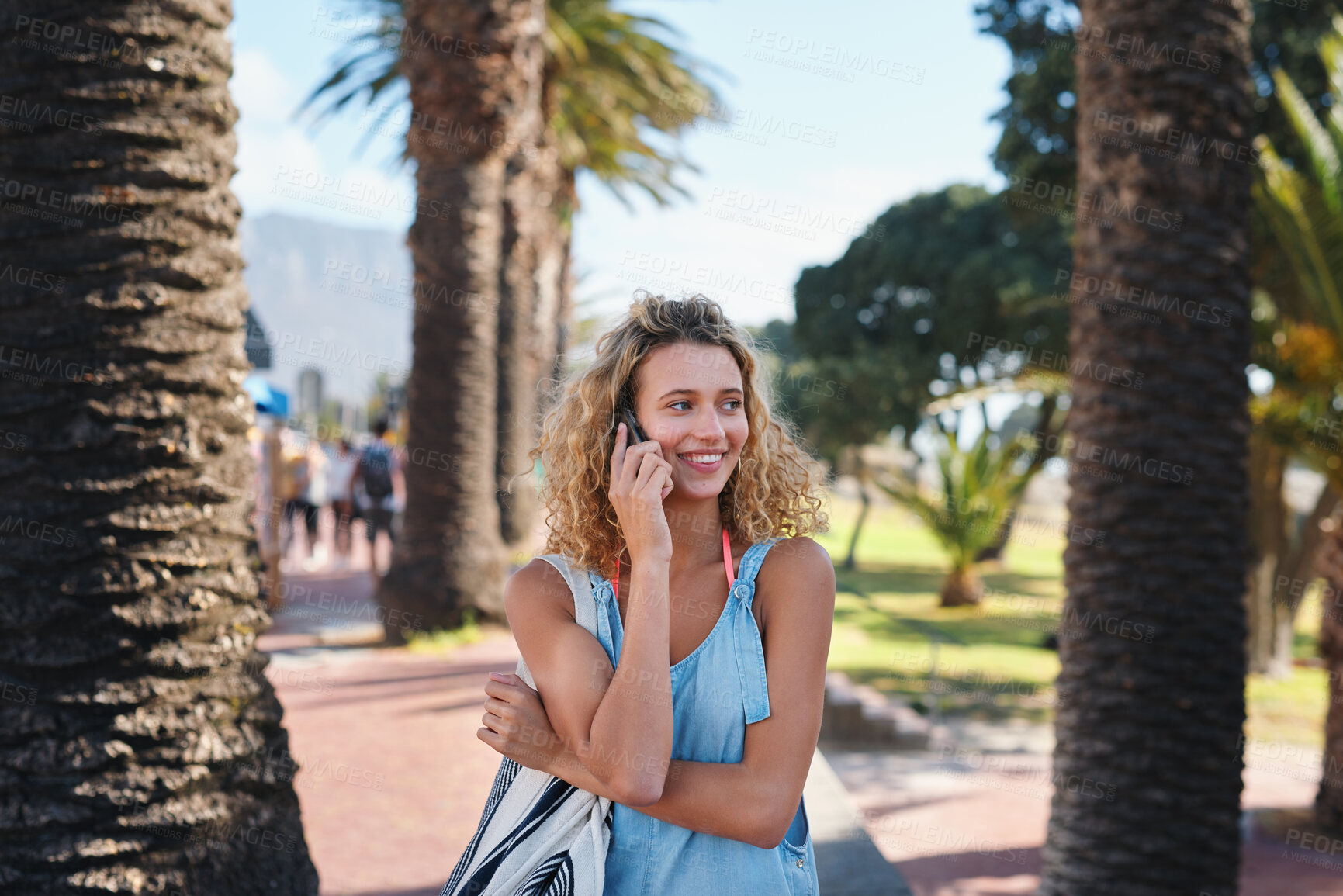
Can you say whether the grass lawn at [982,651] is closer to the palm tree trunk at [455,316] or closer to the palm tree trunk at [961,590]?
the palm tree trunk at [961,590]

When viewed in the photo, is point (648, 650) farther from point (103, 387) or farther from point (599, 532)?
point (103, 387)

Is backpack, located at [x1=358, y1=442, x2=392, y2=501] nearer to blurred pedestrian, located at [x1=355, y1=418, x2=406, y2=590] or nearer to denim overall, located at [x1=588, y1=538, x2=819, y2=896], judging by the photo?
blurred pedestrian, located at [x1=355, y1=418, x2=406, y2=590]

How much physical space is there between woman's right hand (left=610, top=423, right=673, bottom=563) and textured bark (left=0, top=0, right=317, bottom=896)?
1123 millimetres

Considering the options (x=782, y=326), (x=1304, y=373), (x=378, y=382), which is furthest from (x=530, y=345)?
(x=378, y=382)

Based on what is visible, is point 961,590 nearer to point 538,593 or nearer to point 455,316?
point 455,316

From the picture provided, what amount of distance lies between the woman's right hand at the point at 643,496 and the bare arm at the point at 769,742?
263mm

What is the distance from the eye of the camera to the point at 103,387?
2277 mm

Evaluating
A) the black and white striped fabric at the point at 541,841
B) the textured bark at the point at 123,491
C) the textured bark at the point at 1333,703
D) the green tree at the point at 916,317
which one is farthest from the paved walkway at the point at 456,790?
the green tree at the point at 916,317

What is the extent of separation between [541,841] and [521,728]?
214mm

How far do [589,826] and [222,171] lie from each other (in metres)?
1.93

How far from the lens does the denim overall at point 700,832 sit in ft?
6.02

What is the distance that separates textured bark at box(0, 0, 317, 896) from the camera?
219cm

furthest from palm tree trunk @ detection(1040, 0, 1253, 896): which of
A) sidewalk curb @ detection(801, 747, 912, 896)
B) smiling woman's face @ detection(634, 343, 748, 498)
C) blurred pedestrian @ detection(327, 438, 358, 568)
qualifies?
blurred pedestrian @ detection(327, 438, 358, 568)

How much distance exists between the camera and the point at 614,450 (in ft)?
7.09
